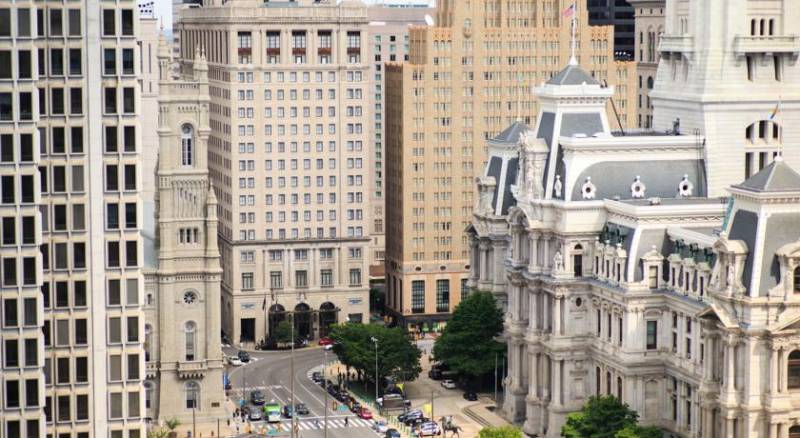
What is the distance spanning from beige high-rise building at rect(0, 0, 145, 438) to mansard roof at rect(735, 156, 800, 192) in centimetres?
6561

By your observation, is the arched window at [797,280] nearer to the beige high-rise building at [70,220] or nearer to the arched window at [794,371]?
the arched window at [794,371]

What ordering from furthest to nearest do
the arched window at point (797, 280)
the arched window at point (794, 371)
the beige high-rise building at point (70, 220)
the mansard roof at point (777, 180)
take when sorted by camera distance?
1. the arched window at point (794, 371)
2. the mansard roof at point (777, 180)
3. the arched window at point (797, 280)
4. the beige high-rise building at point (70, 220)

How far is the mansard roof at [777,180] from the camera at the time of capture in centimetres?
19312

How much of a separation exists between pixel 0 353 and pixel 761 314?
7475 centimetres

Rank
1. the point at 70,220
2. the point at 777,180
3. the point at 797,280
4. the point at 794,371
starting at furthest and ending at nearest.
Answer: the point at 794,371 → the point at 777,180 → the point at 797,280 → the point at 70,220

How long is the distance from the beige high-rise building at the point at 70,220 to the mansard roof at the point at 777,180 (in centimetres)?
6561

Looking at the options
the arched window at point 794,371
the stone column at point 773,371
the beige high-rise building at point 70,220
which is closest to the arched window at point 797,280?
the arched window at point 794,371

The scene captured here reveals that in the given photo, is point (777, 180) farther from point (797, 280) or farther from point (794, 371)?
point (794, 371)

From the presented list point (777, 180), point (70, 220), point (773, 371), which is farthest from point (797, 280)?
point (70, 220)

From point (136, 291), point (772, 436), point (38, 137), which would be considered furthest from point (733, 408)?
point (38, 137)

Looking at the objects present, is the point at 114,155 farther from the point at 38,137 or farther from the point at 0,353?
the point at 0,353

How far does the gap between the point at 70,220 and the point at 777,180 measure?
72207 mm

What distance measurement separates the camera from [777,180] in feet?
636

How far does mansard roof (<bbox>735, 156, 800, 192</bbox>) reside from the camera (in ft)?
634
